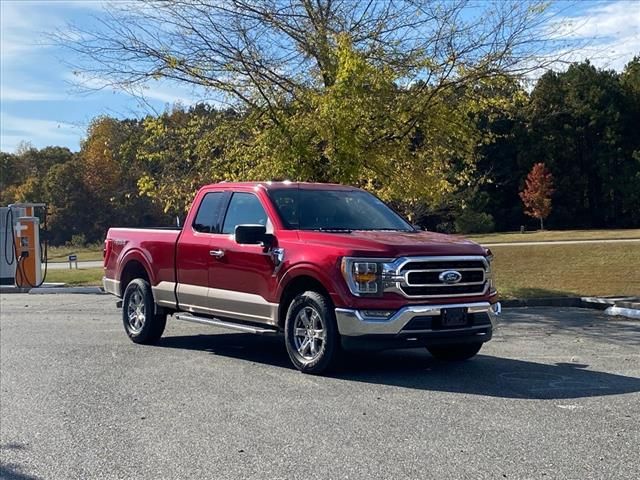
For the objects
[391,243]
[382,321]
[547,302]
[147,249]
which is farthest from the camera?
[547,302]

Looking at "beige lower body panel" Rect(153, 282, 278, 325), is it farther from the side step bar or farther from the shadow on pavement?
the shadow on pavement

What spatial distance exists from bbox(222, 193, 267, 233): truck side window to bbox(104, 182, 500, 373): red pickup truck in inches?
0.6

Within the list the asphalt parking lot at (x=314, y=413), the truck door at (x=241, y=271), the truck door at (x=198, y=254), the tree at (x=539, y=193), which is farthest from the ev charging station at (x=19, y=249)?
the tree at (x=539, y=193)

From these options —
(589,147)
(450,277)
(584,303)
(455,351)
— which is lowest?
(584,303)

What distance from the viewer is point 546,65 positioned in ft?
49.6

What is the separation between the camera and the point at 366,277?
7605mm

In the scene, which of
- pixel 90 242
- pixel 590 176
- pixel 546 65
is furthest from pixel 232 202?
pixel 590 176

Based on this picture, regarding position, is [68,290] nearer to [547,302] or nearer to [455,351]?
[547,302]

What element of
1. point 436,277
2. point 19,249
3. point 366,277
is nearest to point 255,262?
point 366,277

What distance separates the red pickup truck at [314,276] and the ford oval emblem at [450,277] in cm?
1

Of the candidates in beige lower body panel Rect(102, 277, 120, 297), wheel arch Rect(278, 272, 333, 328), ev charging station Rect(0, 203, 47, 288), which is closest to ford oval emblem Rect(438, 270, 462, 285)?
wheel arch Rect(278, 272, 333, 328)

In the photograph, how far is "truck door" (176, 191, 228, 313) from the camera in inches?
372

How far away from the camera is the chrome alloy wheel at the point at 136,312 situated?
10461mm

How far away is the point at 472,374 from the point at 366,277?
158 centimetres
